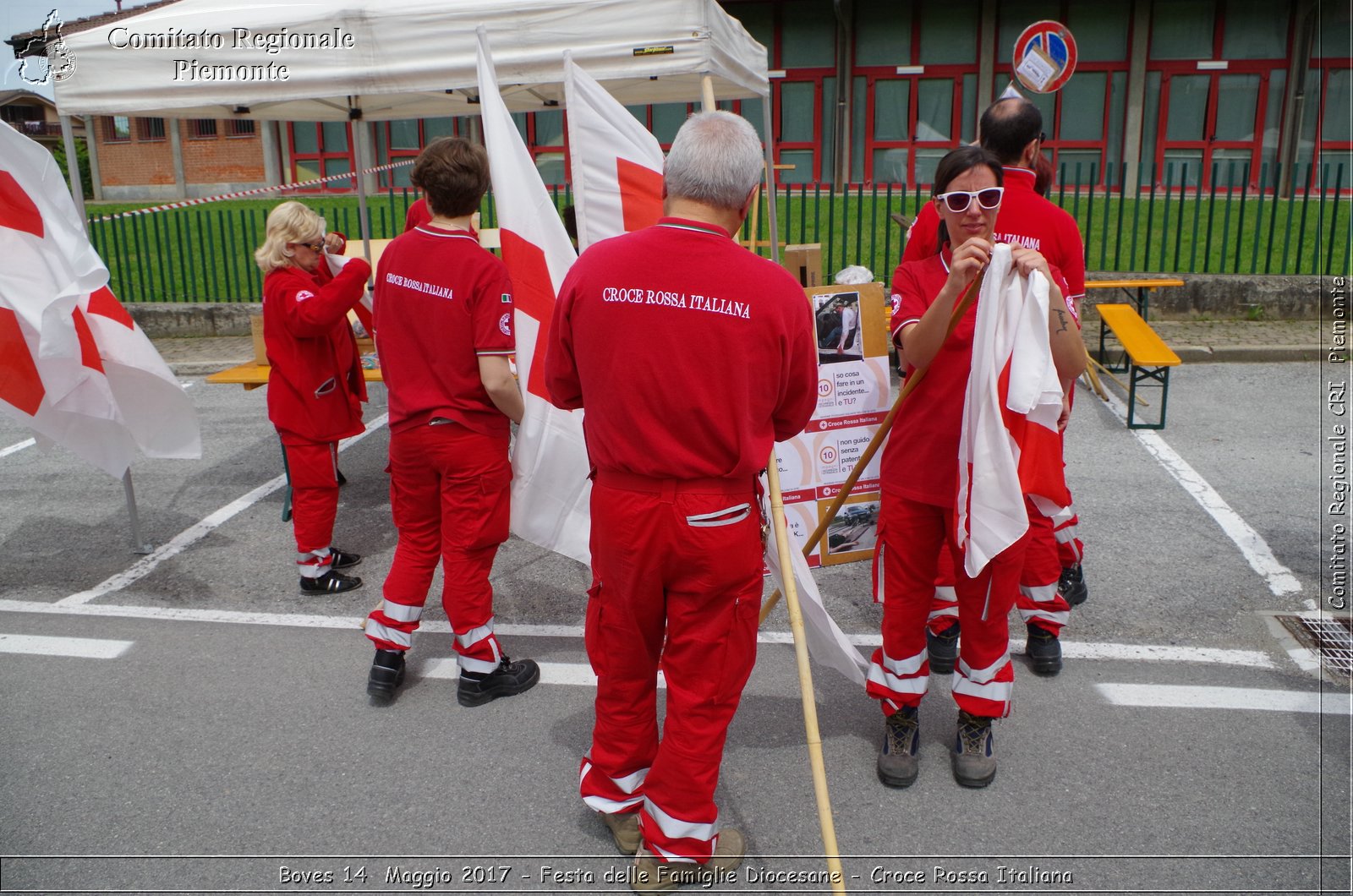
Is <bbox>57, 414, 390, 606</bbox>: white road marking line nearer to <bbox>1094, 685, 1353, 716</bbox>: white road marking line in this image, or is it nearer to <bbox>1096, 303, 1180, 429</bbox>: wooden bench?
<bbox>1094, 685, 1353, 716</bbox>: white road marking line

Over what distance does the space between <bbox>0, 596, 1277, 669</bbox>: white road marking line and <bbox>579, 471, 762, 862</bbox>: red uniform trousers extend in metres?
1.36

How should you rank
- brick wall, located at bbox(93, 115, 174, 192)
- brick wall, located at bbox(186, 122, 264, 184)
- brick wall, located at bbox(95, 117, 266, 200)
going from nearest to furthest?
brick wall, located at bbox(186, 122, 264, 184) < brick wall, located at bbox(95, 117, 266, 200) < brick wall, located at bbox(93, 115, 174, 192)

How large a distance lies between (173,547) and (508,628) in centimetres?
216

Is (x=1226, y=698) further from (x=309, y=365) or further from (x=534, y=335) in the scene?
(x=309, y=365)

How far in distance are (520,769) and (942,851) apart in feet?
4.40

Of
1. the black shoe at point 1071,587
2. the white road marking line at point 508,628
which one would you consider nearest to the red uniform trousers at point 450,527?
the white road marking line at point 508,628

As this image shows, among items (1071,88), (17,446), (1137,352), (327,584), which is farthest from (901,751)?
(1071,88)

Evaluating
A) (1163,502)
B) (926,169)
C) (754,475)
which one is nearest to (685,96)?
(1163,502)

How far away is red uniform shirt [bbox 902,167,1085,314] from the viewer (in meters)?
3.49

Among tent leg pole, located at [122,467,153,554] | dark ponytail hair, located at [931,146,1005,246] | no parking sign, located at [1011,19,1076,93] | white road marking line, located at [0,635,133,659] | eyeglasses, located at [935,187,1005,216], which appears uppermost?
no parking sign, located at [1011,19,1076,93]

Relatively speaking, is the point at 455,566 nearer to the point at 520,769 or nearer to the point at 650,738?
the point at 520,769

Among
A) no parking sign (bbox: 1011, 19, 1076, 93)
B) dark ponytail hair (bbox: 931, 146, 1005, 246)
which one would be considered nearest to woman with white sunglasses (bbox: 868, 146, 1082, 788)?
dark ponytail hair (bbox: 931, 146, 1005, 246)

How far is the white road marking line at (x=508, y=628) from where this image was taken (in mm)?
3854

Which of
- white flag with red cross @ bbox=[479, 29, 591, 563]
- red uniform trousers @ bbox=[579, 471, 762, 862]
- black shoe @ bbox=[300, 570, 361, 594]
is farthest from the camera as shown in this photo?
black shoe @ bbox=[300, 570, 361, 594]
